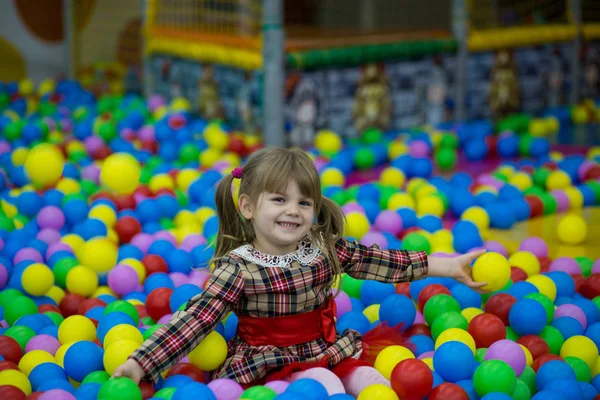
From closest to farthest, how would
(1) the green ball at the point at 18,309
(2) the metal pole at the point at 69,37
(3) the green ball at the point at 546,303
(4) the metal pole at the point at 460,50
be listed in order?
(3) the green ball at the point at 546,303
(1) the green ball at the point at 18,309
(4) the metal pole at the point at 460,50
(2) the metal pole at the point at 69,37

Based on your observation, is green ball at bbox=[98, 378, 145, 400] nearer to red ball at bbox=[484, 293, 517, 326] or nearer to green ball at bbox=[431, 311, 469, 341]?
green ball at bbox=[431, 311, 469, 341]

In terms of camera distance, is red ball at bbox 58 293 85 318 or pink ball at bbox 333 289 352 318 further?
red ball at bbox 58 293 85 318

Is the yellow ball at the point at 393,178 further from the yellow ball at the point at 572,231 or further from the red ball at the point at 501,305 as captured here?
the red ball at the point at 501,305

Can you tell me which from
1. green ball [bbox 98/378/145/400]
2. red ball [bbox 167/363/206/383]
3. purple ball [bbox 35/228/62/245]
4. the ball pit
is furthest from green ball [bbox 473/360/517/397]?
purple ball [bbox 35/228/62/245]

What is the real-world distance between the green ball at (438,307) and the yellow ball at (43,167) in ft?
6.71

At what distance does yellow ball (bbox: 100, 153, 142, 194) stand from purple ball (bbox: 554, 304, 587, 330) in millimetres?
1986

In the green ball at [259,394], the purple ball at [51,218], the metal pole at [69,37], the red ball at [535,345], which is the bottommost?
the red ball at [535,345]

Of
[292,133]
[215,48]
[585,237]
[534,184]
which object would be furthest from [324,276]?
[215,48]

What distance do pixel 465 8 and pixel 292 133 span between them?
160cm

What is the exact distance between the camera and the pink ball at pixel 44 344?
2129 mm

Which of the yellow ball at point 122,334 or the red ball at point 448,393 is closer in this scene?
the red ball at point 448,393

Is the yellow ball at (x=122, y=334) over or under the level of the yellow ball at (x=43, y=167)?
under

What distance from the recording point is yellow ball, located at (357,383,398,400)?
→ 5.89 ft

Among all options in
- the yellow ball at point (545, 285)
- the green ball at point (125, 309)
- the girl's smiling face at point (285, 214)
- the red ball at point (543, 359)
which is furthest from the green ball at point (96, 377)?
the yellow ball at point (545, 285)
